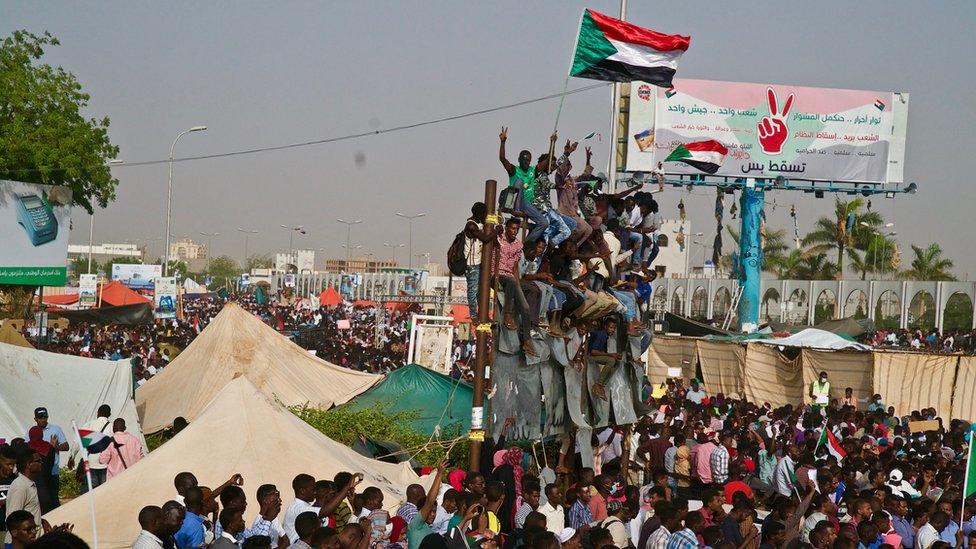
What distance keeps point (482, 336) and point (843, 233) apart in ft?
158

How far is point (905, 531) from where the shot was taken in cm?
1005

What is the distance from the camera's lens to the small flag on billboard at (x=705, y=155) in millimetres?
40438

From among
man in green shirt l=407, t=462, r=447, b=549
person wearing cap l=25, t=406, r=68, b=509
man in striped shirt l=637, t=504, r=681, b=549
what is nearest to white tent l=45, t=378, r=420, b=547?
person wearing cap l=25, t=406, r=68, b=509

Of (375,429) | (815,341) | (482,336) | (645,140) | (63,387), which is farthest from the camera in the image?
(645,140)

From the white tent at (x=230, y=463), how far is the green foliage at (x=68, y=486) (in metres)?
3.52

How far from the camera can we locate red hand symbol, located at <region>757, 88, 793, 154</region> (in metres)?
43.1

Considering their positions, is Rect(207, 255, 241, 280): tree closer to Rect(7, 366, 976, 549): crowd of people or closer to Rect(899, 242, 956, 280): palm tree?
Rect(899, 242, 956, 280): palm tree

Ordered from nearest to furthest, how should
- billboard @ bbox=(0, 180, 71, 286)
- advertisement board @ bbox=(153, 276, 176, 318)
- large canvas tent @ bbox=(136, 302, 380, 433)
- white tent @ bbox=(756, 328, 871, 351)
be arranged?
large canvas tent @ bbox=(136, 302, 380, 433) < white tent @ bbox=(756, 328, 871, 351) < billboard @ bbox=(0, 180, 71, 286) < advertisement board @ bbox=(153, 276, 176, 318)

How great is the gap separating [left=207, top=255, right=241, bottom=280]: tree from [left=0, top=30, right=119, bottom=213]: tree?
130899 mm

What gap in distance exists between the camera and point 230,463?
10641mm

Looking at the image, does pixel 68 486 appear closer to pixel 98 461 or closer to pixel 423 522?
pixel 98 461

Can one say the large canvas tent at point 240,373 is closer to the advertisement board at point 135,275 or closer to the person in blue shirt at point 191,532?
the person in blue shirt at point 191,532

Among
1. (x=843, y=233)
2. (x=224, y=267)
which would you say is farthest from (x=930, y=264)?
(x=224, y=267)

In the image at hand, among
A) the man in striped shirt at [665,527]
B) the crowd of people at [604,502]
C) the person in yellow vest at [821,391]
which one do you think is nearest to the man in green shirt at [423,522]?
the crowd of people at [604,502]
